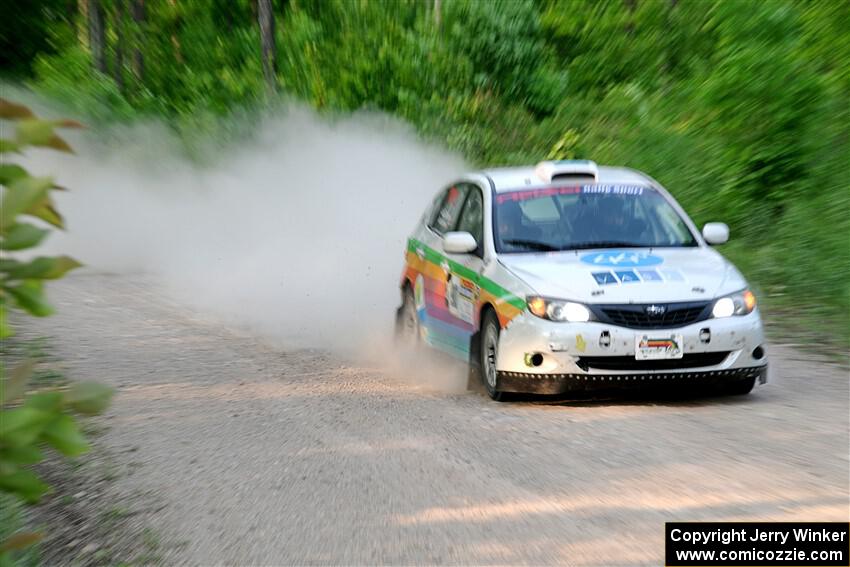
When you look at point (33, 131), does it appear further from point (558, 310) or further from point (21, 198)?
point (558, 310)

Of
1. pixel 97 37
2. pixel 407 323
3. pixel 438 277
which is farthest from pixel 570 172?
pixel 97 37

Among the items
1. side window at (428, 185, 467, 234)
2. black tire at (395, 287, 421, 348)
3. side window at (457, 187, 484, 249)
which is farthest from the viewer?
black tire at (395, 287, 421, 348)

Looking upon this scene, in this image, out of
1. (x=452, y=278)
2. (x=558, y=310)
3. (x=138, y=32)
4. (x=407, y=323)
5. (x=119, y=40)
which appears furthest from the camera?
(x=119, y=40)

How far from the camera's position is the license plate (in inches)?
323

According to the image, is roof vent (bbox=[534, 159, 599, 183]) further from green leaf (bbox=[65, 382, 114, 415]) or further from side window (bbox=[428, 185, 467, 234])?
green leaf (bbox=[65, 382, 114, 415])

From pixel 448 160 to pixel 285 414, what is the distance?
21386mm

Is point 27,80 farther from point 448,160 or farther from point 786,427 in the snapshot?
point 786,427

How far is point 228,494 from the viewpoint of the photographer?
254 inches

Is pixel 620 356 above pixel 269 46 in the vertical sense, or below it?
below

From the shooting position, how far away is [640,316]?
8273 millimetres

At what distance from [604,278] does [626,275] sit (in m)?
0.16

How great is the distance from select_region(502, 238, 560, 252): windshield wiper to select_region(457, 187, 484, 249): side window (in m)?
0.30

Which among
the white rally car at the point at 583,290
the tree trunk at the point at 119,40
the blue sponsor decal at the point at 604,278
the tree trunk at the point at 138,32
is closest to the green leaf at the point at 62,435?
the white rally car at the point at 583,290

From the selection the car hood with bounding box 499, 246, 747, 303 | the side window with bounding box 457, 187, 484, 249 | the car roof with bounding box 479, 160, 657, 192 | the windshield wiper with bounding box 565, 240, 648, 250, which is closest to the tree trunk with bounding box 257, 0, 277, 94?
the side window with bounding box 457, 187, 484, 249
